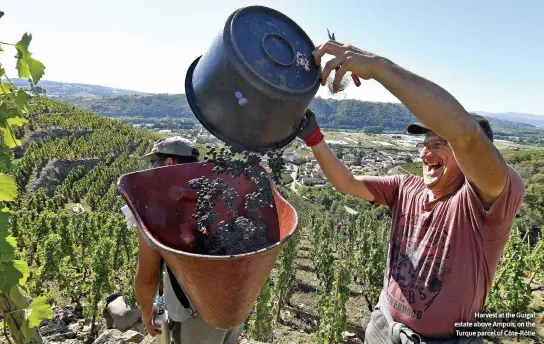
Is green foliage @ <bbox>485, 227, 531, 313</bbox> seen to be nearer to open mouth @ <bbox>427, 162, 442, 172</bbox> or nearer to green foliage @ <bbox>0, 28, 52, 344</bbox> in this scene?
open mouth @ <bbox>427, 162, 442, 172</bbox>

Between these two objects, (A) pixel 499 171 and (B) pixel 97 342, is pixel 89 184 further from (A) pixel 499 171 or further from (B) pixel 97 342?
(A) pixel 499 171

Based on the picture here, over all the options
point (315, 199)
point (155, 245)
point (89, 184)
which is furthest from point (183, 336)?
point (315, 199)

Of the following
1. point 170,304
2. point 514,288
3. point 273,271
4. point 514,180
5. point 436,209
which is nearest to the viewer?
point 514,180

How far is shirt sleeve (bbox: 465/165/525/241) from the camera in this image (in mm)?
1835

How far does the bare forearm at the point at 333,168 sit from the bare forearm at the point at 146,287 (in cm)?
159

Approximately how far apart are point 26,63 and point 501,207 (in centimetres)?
281

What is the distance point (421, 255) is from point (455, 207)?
0.42 meters

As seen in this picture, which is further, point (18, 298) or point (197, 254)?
point (18, 298)

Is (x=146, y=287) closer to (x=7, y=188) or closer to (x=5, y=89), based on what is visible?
(x=7, y=188)

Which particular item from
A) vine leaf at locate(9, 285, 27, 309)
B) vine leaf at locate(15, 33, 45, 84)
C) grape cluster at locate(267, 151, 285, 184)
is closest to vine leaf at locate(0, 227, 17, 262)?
vine leaf at locate(9, 285, 27, 309)

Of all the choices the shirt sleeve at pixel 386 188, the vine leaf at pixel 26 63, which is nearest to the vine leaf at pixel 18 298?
the vine leaf at pixel 26 63

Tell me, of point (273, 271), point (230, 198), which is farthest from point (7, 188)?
point (273, 271)

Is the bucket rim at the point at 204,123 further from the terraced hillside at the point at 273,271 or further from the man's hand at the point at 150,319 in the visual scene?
the man's hand at the point at 150,319

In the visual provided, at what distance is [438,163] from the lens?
238 cm
